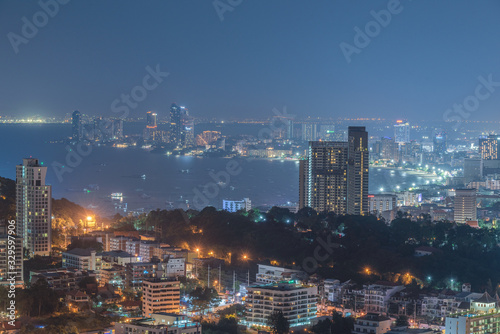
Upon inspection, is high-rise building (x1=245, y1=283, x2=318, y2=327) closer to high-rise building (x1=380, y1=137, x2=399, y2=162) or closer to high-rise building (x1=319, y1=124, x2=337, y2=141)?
high-rise building (x1=319, y1=124, x2=337, y2=141)

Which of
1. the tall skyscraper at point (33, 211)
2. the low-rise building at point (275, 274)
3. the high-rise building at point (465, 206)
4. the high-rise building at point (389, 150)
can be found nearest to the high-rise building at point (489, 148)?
the high-rise building at point (389, 150)

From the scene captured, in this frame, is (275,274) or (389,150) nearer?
(275,274)

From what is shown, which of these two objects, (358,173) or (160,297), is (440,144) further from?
(160,297)

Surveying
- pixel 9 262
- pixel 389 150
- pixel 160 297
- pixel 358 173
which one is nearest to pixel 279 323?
pixel 160 297

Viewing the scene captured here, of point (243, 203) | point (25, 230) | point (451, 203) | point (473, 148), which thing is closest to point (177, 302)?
point (25, 230)

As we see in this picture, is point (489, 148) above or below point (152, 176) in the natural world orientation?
above

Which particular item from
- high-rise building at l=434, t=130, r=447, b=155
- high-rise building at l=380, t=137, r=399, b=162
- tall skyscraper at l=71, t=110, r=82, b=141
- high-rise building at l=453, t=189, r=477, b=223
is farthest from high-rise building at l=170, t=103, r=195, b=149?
high-rise building at l=453, t=189, r=477, b=223
